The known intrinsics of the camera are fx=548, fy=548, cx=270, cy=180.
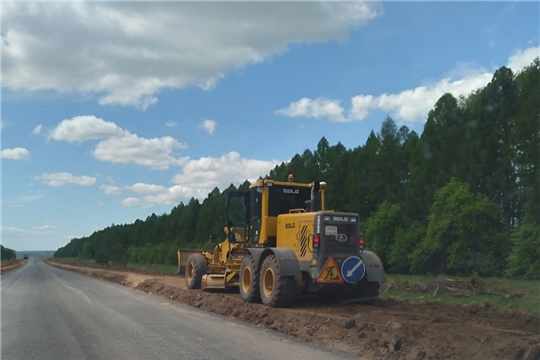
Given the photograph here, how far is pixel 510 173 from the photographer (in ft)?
124

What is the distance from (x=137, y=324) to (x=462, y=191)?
92.9ft

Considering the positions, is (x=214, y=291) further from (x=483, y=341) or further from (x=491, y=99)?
(x=491, y=99)

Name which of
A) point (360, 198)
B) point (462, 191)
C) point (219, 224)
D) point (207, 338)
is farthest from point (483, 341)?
point (219, 224)

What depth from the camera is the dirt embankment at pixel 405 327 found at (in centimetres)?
818

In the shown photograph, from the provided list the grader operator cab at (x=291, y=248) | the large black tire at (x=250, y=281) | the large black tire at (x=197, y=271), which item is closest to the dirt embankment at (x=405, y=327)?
the large black tire at (x=250, y=281)

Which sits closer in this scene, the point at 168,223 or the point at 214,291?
the point at 214,291

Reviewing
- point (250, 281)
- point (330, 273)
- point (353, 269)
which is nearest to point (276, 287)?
point (330, 273)

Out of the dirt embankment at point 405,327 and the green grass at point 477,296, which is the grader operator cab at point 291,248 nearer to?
the dirt embankment at point 405,327

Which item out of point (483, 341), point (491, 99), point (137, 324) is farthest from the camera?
point (491, 99)

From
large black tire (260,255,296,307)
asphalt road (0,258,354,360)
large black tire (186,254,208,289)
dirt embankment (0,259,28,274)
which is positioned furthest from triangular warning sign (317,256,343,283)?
dirt embankment (0,259,28,274)

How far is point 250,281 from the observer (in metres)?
15.1

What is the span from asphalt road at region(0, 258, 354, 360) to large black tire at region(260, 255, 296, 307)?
1335 mm

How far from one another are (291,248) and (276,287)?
1464 mm

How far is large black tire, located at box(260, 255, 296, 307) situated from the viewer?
44.2 feet
